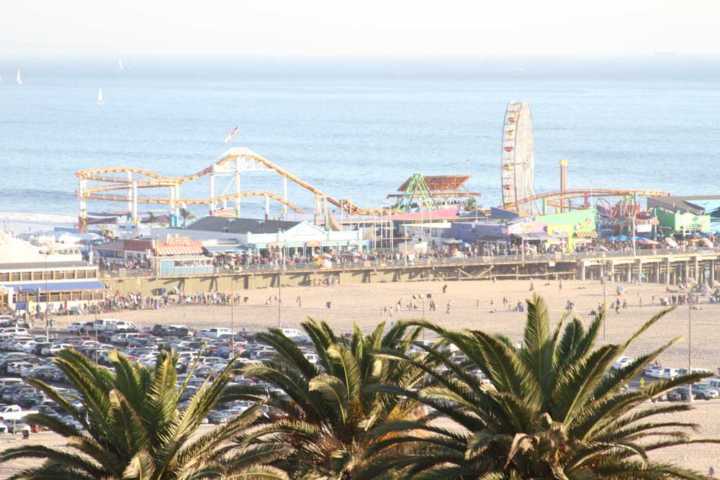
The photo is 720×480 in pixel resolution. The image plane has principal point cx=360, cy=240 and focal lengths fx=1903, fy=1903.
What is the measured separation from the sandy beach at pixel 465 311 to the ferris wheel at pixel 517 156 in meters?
21.4

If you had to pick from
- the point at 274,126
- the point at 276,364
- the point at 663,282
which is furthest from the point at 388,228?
the point at 274,126

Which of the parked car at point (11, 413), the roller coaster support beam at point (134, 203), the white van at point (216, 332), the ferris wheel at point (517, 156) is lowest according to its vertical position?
the parked car at point (11, 413)

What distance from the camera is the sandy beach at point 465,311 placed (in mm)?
49469

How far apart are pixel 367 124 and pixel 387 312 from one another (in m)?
142

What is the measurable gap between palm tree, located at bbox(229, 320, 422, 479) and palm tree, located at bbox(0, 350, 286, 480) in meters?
0.61

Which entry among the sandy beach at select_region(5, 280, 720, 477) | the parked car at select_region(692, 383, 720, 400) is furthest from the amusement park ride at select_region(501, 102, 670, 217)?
the parked car at select_region(692, 383, 720, 400)

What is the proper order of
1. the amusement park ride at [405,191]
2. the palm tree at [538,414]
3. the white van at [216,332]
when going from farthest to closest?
the amusement park ride at [405,191]
the white van at [216,332]
the palm tree at [538,414]

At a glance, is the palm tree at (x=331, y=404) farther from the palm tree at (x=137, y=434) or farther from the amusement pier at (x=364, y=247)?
the amusement pier at (x=364, y=247)

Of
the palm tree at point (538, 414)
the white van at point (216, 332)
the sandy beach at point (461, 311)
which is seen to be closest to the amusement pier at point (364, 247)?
the sandy beach at point (461, 311)

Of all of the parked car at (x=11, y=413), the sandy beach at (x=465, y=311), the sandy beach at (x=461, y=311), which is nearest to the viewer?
the parked car at (x=11, y=413)

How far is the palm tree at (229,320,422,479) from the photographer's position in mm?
16703

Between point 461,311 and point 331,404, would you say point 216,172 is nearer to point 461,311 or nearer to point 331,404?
point 461,311

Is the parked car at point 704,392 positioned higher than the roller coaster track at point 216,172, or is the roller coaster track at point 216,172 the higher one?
the roller coaster track at point 216,172

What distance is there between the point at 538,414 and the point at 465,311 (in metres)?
41.5
